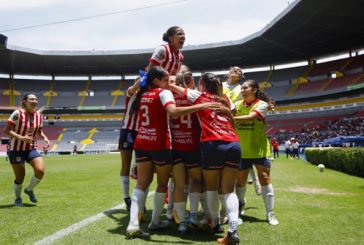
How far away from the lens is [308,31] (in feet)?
126

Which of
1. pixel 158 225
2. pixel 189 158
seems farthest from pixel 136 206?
pixel 189 158

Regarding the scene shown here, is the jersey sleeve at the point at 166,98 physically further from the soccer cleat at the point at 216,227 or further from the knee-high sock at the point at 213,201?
the soccer cleat at the point at 216,227

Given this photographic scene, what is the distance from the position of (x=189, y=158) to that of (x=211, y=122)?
61 cm

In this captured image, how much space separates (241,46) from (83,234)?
4221cm

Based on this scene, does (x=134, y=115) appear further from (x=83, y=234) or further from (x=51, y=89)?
(x=51, y=89)

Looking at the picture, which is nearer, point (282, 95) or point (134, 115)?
point (134, 115)

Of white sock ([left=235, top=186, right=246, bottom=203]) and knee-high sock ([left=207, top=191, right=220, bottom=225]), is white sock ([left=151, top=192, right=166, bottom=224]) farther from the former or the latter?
white sock ([left=235, top=186, right=246, bottom=203])

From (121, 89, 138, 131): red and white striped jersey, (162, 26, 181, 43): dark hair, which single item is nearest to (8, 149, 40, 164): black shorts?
(121, 89, 138, 131): red and white striped jersey

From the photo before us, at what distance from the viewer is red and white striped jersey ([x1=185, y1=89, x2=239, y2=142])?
15.0ft

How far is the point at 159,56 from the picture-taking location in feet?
18.4

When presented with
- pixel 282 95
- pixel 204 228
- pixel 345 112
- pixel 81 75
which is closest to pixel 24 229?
pixel 204 228

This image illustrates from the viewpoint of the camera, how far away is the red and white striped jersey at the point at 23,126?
7047 millimetres

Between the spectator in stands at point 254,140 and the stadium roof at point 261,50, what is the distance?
27579mm

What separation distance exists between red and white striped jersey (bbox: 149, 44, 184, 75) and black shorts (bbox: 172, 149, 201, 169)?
60.2 inches
